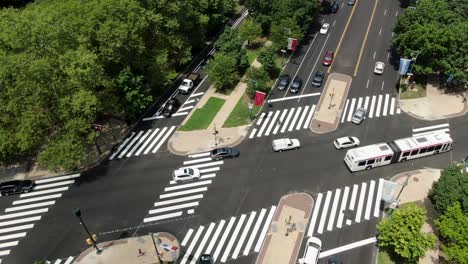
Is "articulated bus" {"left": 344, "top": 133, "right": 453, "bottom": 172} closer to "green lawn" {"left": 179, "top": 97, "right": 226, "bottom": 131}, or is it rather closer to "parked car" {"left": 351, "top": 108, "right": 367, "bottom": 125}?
"parked car" {"left": 351, "top": 108, "right": 367, "bottom": 125}

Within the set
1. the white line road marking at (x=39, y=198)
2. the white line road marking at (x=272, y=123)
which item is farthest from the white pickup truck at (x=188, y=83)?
the white line road marking at (x=39, y=198)

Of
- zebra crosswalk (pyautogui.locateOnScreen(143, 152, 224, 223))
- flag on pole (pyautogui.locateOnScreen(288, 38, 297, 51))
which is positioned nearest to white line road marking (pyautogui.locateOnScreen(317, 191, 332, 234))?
zebra crosswalk (pyautogui.locateOnScreen(143, 152, 224, 223))

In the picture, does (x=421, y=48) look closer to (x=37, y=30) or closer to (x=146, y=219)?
(x=146, y=219)

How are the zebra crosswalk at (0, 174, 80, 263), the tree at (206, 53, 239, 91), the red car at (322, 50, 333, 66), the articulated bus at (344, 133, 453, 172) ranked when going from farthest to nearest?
the red car at (322, 50, 333, 66), the tree at (206, 53, 239, 91), the articulated bus at (344, 133, 453, 172), the zebra crosswalk at (0, 174, 80, 263)

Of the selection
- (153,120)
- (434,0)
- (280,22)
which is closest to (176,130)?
(153,120)

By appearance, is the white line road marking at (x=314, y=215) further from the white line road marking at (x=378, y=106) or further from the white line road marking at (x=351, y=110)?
the white line road marking at (x=378, y=106)

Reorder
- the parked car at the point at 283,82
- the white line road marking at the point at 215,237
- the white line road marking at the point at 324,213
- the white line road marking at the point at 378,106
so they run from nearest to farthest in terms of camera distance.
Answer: the white line road marking at the point at 215,237 < the white line road marking at the point at 324,213 < the white line road marking at the point at 378,106 < the parked car at the point at 283,82
